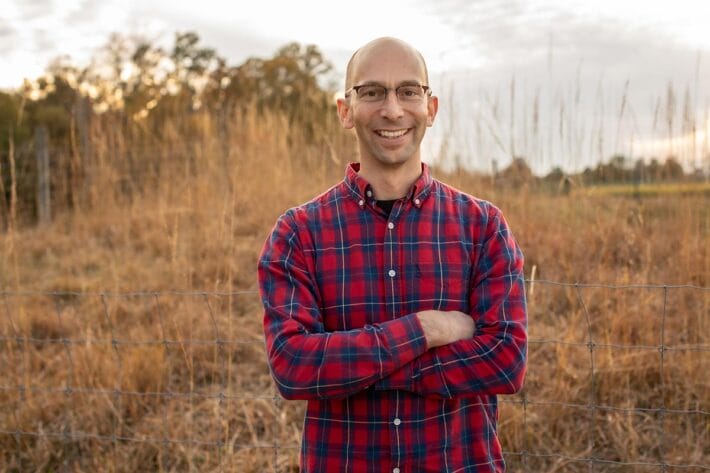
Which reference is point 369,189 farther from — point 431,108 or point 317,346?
point 317,346

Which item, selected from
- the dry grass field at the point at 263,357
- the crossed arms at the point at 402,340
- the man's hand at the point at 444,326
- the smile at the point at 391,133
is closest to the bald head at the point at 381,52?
the smile at the point at 391,133

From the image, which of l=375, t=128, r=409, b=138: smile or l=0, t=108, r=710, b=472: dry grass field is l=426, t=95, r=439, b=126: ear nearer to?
l=375, t=128, r=409, b=138: smile

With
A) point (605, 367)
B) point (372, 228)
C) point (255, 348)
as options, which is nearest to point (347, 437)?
point (372, 228)

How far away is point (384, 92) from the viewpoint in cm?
169

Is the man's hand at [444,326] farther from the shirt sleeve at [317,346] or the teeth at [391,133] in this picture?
the teeth at [391,133]

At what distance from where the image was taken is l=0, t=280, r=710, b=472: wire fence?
2959mm

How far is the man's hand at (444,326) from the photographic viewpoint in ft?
5.18

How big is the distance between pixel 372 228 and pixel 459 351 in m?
0.35

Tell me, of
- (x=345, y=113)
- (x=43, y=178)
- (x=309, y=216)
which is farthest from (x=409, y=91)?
(x=43, y=178)

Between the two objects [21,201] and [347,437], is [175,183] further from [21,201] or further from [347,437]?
[347,437]

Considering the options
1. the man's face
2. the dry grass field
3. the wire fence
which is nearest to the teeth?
the man's face

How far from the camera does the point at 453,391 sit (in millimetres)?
1596

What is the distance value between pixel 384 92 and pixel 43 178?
7678 mm

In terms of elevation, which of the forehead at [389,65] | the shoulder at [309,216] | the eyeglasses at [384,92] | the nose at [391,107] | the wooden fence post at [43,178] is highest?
the wooden fence post at [43,178]
